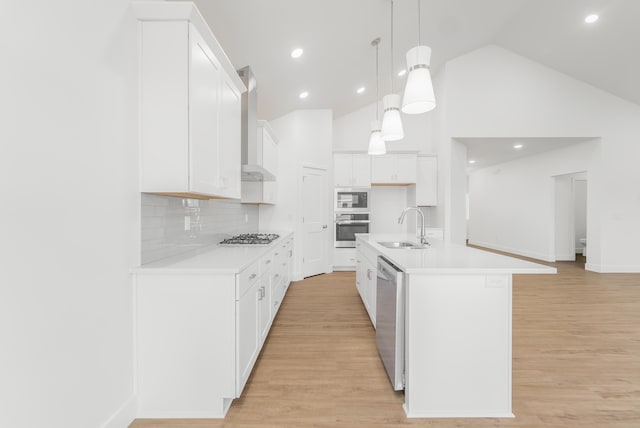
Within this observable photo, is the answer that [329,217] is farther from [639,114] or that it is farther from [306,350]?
[639,114]

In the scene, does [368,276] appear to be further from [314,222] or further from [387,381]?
[314,222]

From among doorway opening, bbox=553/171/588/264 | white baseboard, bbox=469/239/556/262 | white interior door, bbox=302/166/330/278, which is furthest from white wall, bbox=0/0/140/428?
doorway opening, bbox=553/171/588/264

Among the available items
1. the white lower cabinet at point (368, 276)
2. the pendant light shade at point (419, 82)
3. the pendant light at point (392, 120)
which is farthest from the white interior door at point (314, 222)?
the pendant light shade at point (419, 82)

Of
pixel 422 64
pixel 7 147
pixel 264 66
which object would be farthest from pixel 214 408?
pixel 264 66

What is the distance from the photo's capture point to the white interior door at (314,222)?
207 inches

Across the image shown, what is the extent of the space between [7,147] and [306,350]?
2.29 meters

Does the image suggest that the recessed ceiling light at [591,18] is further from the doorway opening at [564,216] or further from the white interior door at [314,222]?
the white interior door at [314,222]

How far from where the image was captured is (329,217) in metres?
5.71

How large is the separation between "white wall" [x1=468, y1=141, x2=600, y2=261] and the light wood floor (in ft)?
11.0

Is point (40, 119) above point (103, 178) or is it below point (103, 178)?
above

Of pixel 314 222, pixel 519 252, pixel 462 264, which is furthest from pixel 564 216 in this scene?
pixel 462 264

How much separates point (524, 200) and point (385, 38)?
5.96m

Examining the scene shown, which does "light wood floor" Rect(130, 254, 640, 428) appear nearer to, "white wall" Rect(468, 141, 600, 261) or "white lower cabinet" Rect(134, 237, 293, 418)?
"white lower cabinet" Rect(134, 237, 293, 418)

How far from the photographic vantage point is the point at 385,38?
4148 mm
